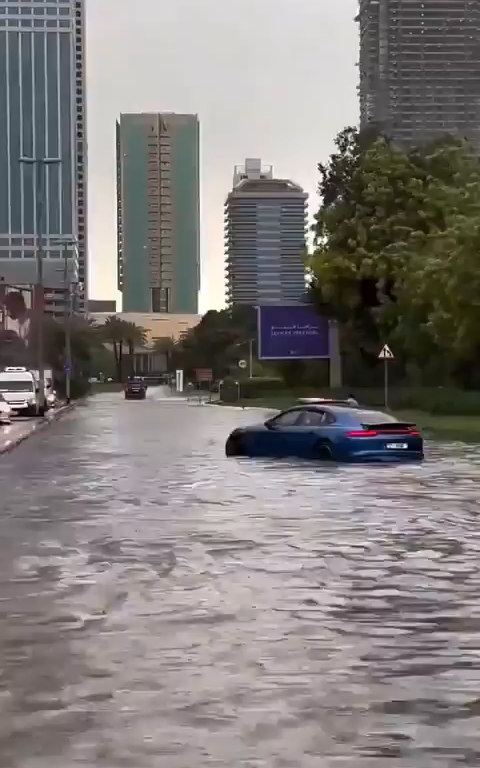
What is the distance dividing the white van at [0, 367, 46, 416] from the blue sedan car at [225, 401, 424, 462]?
32.3 meters

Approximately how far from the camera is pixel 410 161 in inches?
2501

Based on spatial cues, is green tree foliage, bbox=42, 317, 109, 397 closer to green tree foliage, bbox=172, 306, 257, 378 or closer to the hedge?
the hedge

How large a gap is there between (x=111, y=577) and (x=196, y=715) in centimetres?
483

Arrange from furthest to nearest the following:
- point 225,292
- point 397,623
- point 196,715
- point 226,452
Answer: point 225,292, point 226,452, point 397,623, point 196,715

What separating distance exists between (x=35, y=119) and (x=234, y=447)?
12102cm

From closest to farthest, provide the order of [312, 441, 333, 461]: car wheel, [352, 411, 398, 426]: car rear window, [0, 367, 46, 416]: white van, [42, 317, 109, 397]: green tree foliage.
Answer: [352, 411, 398, 426]: car rear window
[312, 441, 333, 461]: car wheel
[0, 367, 46, 416]: white van
[42, 317, 109, 397]: green tree foliage

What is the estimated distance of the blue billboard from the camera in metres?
73.5

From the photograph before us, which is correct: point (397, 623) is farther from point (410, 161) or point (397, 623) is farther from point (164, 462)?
point (410, 161)

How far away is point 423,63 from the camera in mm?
117812

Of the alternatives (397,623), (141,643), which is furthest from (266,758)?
(397,623)

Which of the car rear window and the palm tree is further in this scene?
the palm tree

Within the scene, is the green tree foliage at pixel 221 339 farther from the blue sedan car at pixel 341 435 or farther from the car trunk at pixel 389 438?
the car trunk at pixel 389 438

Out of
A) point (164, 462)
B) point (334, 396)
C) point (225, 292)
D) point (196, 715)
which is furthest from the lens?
point (225, 292)

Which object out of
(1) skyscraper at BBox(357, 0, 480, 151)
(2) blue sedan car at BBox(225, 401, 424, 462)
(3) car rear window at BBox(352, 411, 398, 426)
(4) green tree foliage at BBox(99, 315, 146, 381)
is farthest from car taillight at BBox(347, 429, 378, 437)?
(4) green tree foliage at BBox(99, 315, 146, 381)
